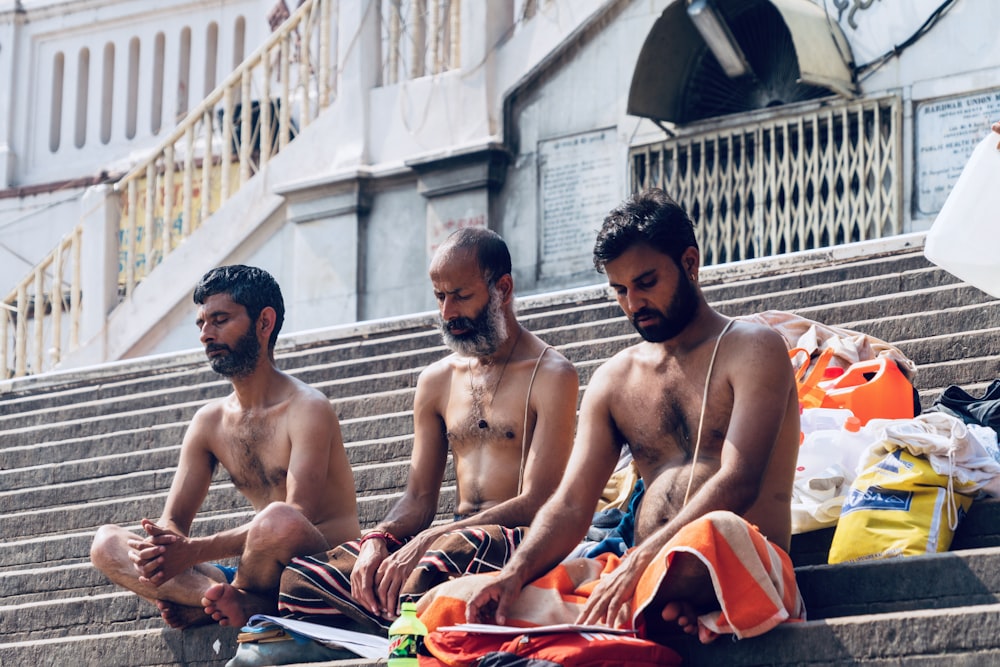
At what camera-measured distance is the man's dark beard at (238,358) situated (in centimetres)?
698

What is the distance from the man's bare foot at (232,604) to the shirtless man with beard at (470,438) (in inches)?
7.8

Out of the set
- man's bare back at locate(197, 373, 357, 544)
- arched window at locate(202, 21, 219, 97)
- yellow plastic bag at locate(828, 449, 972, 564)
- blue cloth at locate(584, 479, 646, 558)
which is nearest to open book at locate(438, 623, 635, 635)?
blue cloth at locate(584, 479, 646, 558)

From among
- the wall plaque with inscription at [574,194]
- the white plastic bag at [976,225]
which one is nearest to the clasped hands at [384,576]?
the white plastic bag at [976,225]

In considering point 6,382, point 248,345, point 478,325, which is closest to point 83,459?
point 6,382

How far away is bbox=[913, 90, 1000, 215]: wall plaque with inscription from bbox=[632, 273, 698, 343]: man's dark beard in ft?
21.6

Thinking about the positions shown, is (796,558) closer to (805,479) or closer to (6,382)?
(805,479)

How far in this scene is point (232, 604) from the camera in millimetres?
6223

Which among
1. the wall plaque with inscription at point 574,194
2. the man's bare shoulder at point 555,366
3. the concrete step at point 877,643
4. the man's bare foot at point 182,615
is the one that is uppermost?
the wall plaque with inscription at point 574,194

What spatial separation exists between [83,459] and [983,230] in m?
5.20

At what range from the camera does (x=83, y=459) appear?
31.8 ft

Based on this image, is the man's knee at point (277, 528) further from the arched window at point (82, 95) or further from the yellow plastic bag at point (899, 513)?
the arched window at point (82, 95)

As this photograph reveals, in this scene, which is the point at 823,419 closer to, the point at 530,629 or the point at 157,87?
the point at 530,629

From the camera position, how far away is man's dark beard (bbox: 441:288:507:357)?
21.0 ft

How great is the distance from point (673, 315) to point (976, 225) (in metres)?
1.36
